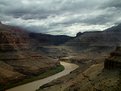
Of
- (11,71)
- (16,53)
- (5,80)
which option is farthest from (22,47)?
(5,80)

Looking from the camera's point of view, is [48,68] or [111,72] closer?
[111,72]

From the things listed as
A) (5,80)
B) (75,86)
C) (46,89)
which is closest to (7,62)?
(5,80)

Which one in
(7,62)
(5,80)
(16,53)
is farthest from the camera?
(16,53)

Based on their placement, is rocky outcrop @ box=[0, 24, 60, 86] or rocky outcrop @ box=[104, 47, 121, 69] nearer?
rocky outcrop @ box=[104, 47, 121, 69]

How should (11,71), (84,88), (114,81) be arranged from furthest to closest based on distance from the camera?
(11,71) → (84,88) → (114,81)

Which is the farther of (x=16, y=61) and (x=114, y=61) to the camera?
(x=16, y=61)

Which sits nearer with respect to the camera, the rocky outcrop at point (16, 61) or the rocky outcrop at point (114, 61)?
the rocky outcrop at point (114, 61)

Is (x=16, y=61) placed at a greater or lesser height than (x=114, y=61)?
lesser

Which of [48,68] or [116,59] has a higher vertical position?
[116,59]

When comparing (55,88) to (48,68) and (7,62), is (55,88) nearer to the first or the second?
(7,62)
